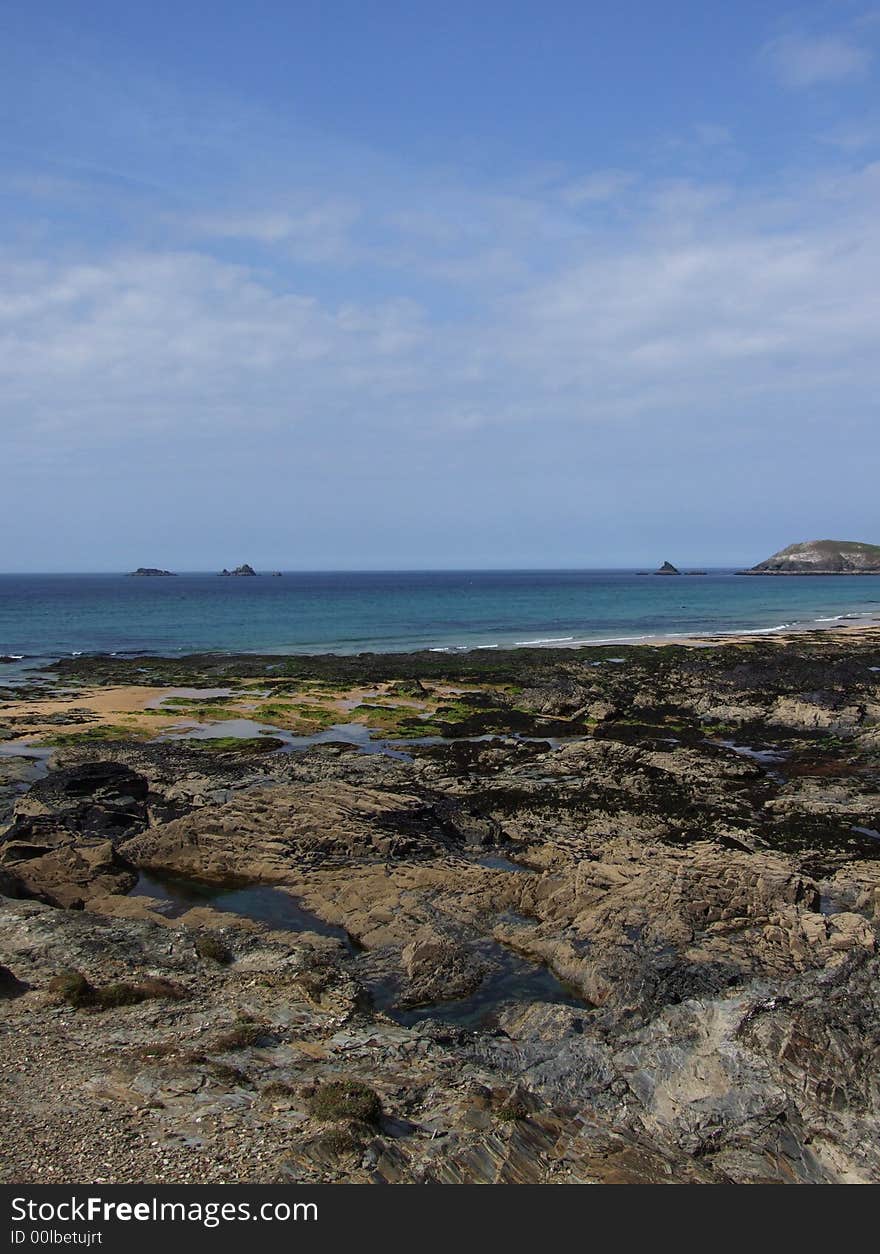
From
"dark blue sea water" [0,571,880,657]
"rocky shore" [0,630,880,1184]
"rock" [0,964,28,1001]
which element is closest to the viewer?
"rocky shore" [0,630,880,1184]

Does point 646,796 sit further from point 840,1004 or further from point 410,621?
point 410,621

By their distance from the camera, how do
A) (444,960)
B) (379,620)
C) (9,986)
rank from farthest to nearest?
(379,620) < (444,960) < (9,986)

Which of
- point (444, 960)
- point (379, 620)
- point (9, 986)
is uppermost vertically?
point (379, 620)

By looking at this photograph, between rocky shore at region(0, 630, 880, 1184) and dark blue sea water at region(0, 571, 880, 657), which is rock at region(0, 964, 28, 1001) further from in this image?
dark blue sea water at region(0, 571, 880, 657)

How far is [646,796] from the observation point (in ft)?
96.9

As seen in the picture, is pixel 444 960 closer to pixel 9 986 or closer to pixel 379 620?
pixel 9 986

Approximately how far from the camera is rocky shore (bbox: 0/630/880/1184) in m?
11.4

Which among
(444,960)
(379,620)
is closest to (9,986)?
(444,960)

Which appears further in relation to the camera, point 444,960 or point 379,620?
point 379,620

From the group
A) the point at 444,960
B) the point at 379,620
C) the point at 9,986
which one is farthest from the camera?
the point at 379,620

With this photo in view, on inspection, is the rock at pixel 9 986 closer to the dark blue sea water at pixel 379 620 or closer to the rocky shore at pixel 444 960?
the rocky shore at pixel 444 960

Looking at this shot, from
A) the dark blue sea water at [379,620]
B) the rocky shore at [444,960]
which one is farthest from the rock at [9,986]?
the dark blue sea water at [379,620]

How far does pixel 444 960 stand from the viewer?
17516mm

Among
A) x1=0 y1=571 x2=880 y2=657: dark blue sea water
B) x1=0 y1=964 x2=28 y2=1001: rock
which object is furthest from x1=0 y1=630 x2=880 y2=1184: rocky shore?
x1=0 y1=571 x2=880 y2=657: dark blue sea water
